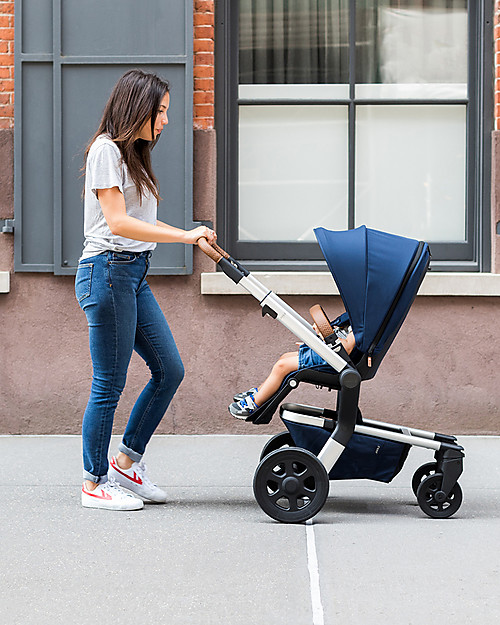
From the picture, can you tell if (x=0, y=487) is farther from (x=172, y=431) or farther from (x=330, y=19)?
(x=330, y=19)

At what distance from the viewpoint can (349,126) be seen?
20.1 feet

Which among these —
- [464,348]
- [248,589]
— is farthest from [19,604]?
[464,348]

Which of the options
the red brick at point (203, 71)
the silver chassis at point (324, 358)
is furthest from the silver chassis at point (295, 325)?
the red brick at point (203, 71)

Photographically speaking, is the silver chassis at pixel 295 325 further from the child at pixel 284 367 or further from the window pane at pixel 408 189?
the window pane at pixel 408 189

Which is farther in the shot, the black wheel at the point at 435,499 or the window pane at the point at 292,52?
the window pane at the point at 292,52

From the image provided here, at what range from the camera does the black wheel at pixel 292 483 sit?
3.92m

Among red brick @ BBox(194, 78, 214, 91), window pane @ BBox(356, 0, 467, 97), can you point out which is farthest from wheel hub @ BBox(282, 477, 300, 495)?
window pane @ BBox(356, 0, 467, 97)

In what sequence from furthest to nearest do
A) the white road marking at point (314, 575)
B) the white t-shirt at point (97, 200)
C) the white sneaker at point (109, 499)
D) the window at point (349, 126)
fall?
the window at point (349, 126), the white sneaker at point (109, 499), the white t-shirt at point (97, 200), the white road marking at point (314, 575)

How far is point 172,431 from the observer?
235 inches

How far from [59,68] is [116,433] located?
2.40 metres

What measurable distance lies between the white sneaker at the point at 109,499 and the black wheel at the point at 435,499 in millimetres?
1303

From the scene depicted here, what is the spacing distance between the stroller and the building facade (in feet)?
5.98

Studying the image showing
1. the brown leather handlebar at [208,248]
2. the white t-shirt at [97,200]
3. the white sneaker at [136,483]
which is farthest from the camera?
the white sneaker at [136,483]

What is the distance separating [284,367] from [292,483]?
514 millimetres
